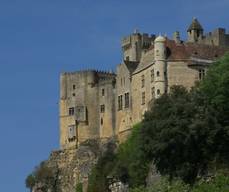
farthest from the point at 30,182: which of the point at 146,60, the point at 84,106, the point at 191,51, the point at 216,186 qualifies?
the point at 216,186

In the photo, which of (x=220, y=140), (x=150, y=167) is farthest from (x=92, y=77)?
(x=220, y=140)

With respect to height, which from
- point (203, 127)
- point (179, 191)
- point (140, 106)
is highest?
point (140, 106)

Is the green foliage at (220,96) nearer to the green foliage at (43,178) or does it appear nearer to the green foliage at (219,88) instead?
the green foliage at (219,88)

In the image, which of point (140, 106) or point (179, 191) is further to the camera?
point (140, 106)

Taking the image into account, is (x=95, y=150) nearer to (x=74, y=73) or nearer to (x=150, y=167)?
(x=74, y=73)

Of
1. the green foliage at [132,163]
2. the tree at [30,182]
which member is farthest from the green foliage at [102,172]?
the tree at [30,182]

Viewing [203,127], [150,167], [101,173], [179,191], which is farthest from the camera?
[101,173]

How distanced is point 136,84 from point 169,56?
15.6 feet

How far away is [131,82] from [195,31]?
12.9 m

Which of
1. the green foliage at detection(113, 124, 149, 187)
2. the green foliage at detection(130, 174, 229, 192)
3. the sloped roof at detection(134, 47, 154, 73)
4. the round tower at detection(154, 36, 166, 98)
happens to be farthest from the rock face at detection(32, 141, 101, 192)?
Result: the green foliage at detection(130, 174, 229, 192)

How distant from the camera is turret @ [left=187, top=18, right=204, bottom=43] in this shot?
116 m

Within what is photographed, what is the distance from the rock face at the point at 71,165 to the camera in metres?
111

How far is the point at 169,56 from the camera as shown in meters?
104

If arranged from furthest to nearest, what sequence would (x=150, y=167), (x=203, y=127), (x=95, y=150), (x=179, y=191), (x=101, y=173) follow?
(x=95, y=150)
(x=101, y=173)
(x=150, y=167)
(x=203, y=127)
(x=179, y=191)
